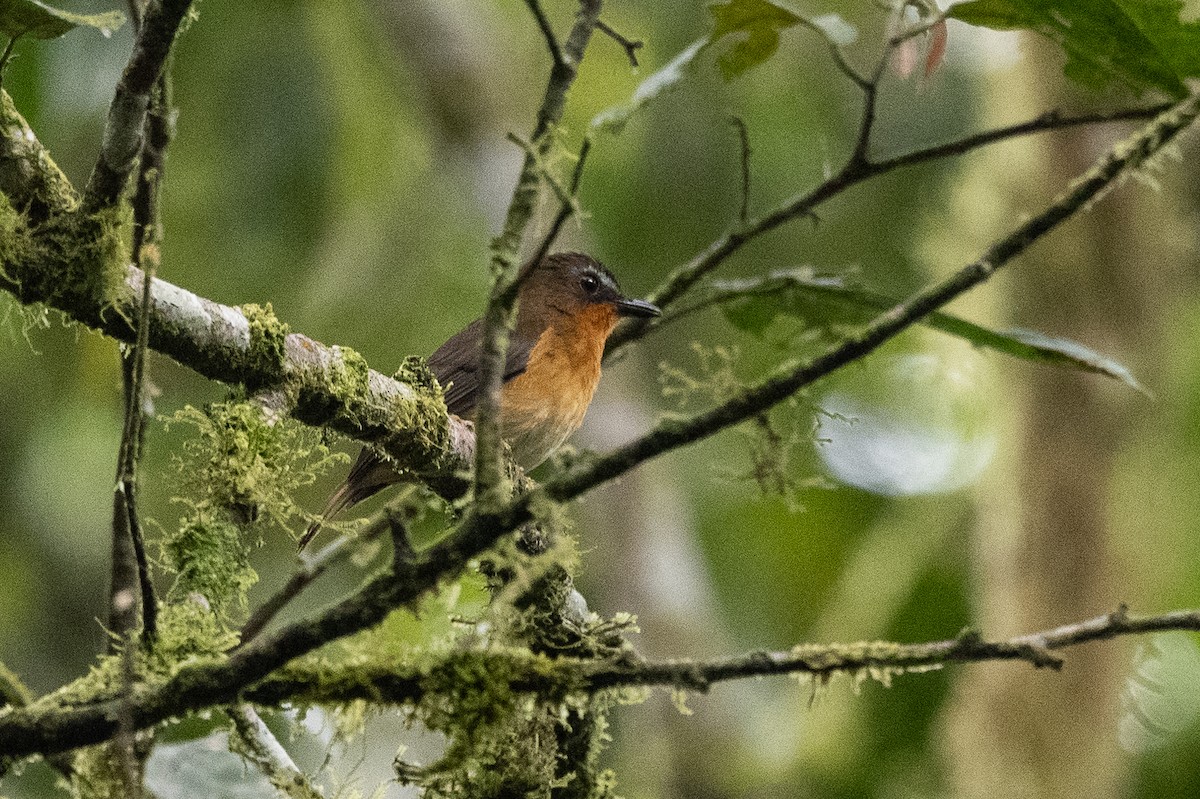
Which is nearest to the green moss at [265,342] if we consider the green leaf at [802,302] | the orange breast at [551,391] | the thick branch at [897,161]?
the thick branch at [897,161]

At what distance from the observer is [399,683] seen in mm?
1905

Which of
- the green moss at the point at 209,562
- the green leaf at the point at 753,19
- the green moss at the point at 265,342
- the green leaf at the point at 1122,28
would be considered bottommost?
the green moss at the point at 209,562

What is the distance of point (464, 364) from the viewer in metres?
4.70

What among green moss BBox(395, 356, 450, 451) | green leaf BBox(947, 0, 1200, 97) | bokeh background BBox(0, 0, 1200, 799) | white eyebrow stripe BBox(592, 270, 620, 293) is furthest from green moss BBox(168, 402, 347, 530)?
white eyebrow stripe BBox(592, 270, 620, 293)

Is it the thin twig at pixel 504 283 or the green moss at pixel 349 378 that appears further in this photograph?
the green moss at pixel 349 378

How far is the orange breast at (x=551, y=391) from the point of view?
4766mm

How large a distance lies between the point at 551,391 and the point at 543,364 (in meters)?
0.14

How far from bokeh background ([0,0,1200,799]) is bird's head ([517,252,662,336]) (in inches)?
16.8

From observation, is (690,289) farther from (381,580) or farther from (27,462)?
(27,462)

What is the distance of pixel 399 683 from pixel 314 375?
837 mm

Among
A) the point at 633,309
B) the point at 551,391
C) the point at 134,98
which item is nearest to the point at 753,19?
the point at 134,98

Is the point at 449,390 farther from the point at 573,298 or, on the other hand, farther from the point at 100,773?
the point at 100,773

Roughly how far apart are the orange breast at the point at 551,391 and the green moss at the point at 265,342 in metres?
2.09

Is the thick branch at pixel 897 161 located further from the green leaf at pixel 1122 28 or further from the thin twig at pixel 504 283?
the thin twig at pixel 504 283
